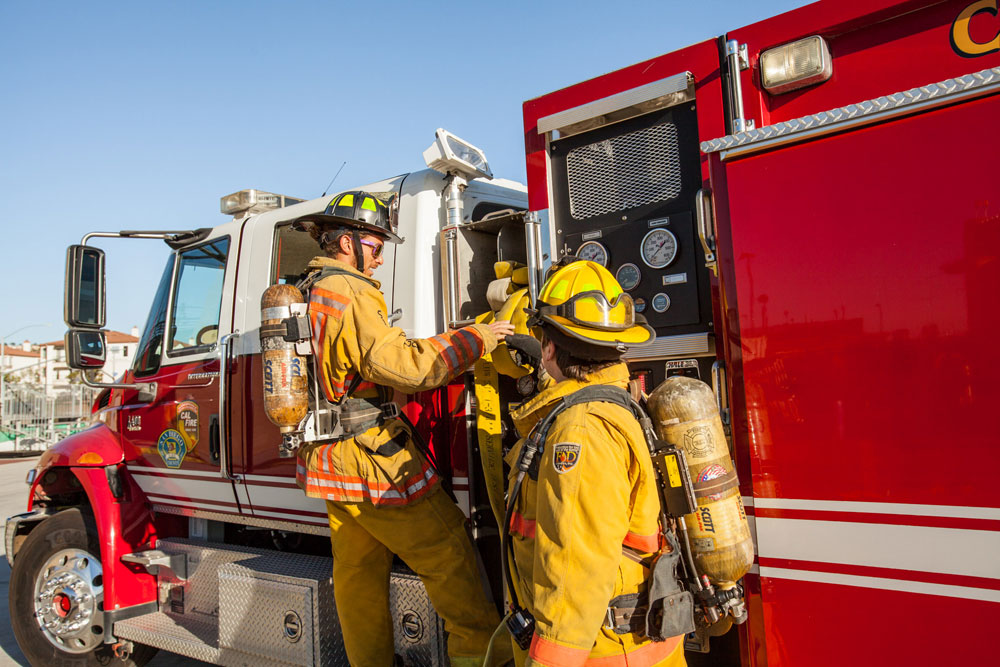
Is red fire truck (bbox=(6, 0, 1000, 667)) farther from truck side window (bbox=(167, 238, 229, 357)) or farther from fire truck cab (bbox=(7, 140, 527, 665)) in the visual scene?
truck side window (bbox=(167, 238, 229, 357))

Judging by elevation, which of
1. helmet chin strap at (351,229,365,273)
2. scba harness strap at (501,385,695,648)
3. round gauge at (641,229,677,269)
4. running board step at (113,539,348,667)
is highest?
helmet chin strap at (351,229,365,273)

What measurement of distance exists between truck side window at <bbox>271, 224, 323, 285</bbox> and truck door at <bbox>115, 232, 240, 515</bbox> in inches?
12.7

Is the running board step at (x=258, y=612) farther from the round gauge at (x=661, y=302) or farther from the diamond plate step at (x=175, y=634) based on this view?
the round gauge at (x=661, y=302)

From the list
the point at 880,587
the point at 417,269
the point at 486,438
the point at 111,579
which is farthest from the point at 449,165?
the point at 111,579

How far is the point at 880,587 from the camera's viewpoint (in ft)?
6.27

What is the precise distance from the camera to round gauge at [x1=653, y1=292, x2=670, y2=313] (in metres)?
2.58

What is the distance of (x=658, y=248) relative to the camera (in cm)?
263

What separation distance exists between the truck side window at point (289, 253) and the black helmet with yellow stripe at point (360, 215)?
0.68 meters

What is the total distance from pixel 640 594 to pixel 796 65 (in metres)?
1.69

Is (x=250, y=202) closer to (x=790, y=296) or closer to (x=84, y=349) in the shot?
(x=84, y=349)

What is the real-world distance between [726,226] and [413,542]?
5.75 ft

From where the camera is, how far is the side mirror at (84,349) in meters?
4.11

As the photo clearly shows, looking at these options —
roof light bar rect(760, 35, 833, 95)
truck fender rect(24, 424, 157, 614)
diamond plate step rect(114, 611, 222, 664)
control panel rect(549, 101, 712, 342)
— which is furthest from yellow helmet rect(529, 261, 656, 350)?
truck fender rect(24, 424, 157, 614)

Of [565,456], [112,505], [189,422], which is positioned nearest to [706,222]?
[565,456]
